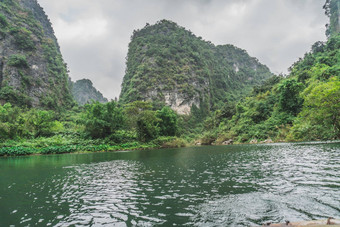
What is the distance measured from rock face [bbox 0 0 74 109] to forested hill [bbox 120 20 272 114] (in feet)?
109

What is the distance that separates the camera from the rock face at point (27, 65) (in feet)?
232

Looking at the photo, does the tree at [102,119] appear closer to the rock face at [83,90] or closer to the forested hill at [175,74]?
the forested hill at [175,74]

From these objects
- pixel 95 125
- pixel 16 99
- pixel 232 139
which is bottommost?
pixel 232 139

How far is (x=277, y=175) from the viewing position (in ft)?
34.0

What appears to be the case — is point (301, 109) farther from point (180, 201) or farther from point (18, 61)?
point (18, 61)

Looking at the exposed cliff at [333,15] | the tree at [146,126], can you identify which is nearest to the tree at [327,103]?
the tree at [146,126]

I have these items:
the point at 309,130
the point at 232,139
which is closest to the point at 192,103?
the point at 232,139

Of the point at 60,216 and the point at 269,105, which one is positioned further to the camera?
the point at 269,105

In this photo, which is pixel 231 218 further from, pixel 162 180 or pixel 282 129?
pixel 282 129

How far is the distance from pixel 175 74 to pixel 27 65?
230 feet

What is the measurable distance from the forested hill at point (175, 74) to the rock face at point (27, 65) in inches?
1313

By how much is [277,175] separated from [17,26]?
4434 inches

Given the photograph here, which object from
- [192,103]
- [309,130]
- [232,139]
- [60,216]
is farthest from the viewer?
[192,103]

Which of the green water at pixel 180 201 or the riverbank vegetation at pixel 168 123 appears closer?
the green water at pixel 180 201
